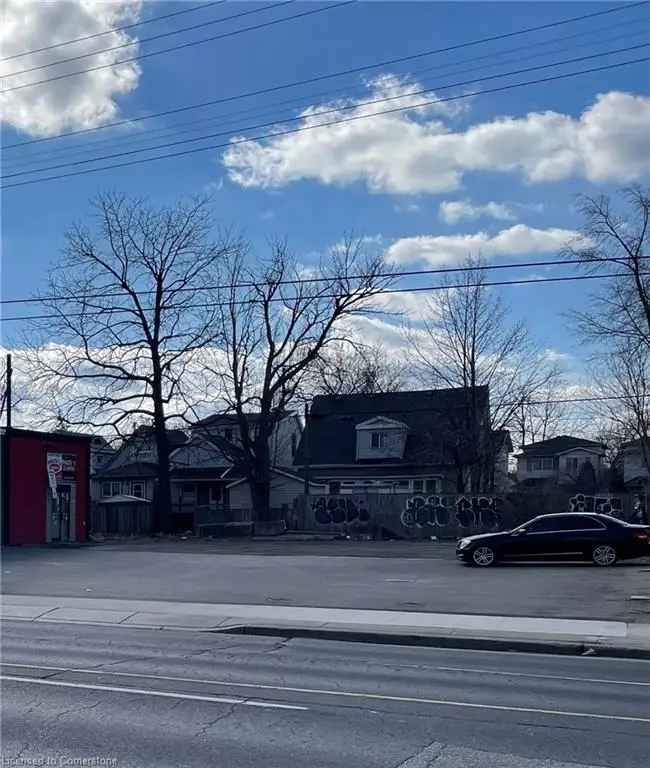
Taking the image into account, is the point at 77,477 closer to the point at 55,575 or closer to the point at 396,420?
the point at 55,575

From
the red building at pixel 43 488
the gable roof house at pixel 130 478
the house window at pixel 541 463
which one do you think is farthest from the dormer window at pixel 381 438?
the house window at pixel 541 463

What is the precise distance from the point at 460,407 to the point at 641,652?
37.7 meters

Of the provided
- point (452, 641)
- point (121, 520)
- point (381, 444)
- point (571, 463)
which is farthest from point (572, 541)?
point (571, 463)

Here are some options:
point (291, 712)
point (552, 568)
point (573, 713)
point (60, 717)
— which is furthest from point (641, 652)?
point (552, 568)

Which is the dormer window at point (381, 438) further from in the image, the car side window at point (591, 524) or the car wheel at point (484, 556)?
the car side window at point (591, 524)

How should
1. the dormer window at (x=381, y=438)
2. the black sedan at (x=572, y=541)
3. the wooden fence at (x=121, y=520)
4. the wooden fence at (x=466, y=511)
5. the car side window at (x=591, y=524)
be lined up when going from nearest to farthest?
the black sedan at (x=572, y=541), the car side window at (x=591, y=524), the wooden fence at (x=466, y=511), the wooden fence at (x=121, y=520), the dormer window at (x=381, y=438)

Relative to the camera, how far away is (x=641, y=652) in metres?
13.2

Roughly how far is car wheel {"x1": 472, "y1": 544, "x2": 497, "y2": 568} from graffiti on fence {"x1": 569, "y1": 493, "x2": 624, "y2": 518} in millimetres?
18247

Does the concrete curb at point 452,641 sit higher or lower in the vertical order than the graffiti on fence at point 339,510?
lower

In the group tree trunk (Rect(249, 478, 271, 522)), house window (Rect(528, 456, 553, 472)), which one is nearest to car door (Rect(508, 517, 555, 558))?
tree trunk (Rect(249, 478, 271, 522))

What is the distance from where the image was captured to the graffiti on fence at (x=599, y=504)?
142ft

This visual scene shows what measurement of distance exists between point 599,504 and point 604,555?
1809cm

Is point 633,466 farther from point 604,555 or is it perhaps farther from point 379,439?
point 604,555

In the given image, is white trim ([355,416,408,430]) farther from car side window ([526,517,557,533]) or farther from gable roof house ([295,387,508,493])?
car side window ([526,517,557,533])
